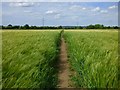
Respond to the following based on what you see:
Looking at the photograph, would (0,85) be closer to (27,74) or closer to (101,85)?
(27,74)

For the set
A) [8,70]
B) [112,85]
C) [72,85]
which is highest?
[8,70]

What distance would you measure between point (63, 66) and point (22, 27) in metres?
71.6

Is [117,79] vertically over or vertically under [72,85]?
over

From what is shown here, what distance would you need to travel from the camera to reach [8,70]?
3127mm

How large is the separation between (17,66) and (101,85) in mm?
1146

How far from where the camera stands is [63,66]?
22.6 ft

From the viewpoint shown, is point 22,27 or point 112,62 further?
point 22,27

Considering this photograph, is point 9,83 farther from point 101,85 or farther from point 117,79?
point 117,79

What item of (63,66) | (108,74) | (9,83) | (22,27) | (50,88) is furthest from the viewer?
(22,27)

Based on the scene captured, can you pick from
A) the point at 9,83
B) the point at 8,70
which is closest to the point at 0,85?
the point at 9,83

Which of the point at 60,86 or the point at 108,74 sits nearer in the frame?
the point at 108,74

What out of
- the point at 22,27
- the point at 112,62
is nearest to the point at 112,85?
the point at 112,62

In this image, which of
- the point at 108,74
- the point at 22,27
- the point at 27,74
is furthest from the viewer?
the point at 22,27

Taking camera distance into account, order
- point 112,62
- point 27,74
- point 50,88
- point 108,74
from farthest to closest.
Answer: point 50,88
point 112,62
point 108,74
point 27,74
